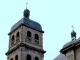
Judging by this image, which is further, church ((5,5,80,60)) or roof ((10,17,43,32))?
roof ((10,17,43,32))

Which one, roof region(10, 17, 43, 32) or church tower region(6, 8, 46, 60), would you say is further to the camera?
roof region(10, 17, 43, 32)

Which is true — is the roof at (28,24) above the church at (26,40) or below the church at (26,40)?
above

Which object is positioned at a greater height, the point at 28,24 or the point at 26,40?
the point at 28,24

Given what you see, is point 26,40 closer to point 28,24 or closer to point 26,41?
point 26,41

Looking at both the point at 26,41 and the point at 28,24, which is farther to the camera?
the point at 28,24

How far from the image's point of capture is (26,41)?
143 feet

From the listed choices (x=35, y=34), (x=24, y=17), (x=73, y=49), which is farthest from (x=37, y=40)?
(x=73, y=49)

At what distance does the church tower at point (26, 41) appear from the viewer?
4262 centimetres

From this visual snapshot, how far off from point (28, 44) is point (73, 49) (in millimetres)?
23660

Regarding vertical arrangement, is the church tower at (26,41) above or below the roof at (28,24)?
below

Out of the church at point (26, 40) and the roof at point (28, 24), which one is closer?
the church at point (26, 40)

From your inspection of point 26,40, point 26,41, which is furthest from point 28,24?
point 26,41

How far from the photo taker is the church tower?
42.6 m

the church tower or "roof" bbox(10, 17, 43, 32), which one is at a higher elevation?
"roof" bbox(10, 17, 43, 32)
